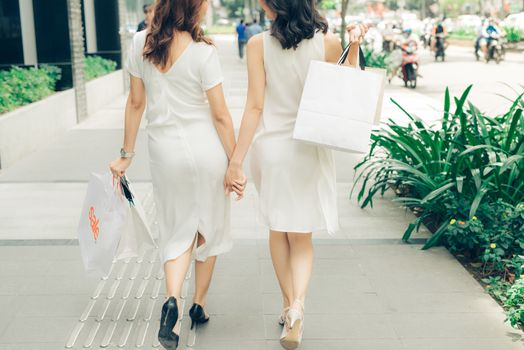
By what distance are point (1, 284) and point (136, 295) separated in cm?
89

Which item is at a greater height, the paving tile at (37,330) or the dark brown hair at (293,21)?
the dark brown hair at (293,21)

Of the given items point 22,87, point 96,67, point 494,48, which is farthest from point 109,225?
point 494,48

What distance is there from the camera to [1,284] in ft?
14.6

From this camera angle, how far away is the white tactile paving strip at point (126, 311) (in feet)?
11.9

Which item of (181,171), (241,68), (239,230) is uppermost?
(181,171)

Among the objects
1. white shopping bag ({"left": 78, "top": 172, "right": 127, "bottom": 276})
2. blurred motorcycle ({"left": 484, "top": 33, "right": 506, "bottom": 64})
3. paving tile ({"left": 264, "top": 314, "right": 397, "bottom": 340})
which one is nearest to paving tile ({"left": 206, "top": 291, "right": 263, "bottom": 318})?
paving tile ({"left": 264, "top": 314, "right": 397, "bottom": 340})

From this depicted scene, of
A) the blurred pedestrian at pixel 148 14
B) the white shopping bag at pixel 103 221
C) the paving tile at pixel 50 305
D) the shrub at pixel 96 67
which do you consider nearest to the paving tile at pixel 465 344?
the white shopping bag at pixel 103 221

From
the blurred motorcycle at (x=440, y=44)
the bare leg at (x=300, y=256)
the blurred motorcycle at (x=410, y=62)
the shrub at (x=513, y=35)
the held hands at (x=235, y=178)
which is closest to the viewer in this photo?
the held hands at (x=235, y=178)

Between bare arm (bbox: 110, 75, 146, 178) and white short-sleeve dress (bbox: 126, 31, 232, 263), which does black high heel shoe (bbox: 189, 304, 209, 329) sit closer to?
white short-sleeve dress (bbox: 126, 31, 232, 263)

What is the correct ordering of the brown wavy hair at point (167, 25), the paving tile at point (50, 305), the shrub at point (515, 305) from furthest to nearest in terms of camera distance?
the paving tile at point (50, 305)
the shrub at point (515, 305)
the brown wavy hair at point (167, 25)

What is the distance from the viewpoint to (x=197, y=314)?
3770 mm

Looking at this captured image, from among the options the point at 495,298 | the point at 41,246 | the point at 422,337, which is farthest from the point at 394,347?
the point at 41,246

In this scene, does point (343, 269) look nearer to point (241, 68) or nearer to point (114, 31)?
point (114, 31)

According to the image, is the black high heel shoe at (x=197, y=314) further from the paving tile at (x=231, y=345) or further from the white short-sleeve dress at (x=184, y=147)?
the white short-sleeve dress at (x=184, y=147)
